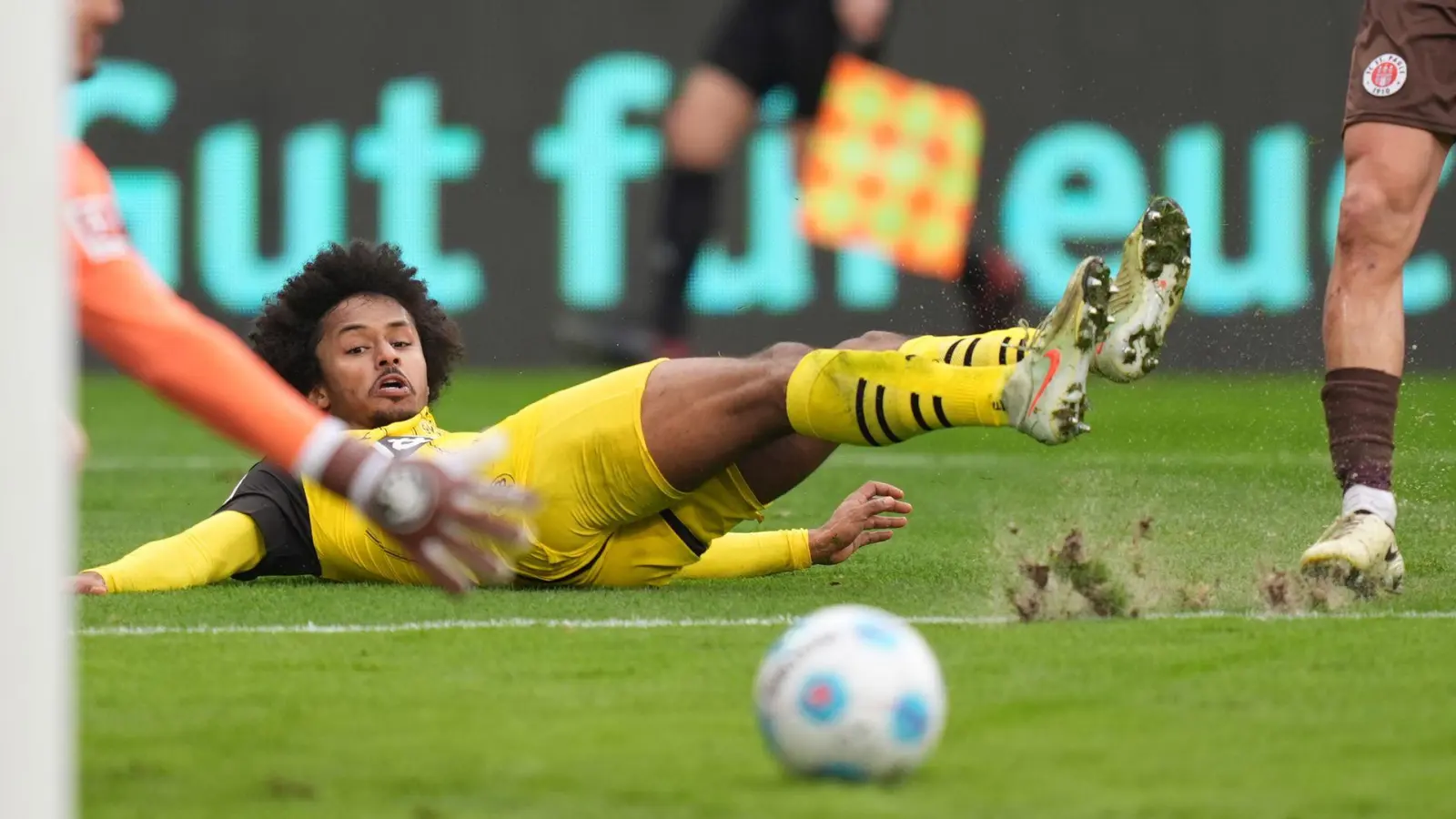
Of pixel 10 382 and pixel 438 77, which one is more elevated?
pixel 438 77

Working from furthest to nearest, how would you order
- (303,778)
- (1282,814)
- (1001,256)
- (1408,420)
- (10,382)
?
1. (1001,256)
2. (1408,420)
3. (303,778)
4. (1282,814)
5. (10,382)

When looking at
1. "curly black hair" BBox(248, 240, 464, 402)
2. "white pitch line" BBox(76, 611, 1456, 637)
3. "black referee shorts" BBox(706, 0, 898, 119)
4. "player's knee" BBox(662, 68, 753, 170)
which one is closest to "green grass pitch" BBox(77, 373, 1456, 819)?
"white pitch line" BBox(76, 611, 1456, 637)

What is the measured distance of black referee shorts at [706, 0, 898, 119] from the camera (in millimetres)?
11930

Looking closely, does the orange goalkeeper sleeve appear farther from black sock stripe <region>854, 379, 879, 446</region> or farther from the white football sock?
the white football sock

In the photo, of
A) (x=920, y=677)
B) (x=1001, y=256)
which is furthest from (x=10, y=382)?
(x=1001, y=256)

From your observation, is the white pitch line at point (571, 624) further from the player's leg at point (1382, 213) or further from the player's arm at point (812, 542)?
the player's arm at point (812, 542)

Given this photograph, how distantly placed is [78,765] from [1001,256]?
440 inches

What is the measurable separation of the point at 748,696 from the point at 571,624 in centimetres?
96

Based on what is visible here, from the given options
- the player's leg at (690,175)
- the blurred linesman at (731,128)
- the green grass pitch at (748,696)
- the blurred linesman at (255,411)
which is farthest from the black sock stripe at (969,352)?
the player's leg at (690,175)

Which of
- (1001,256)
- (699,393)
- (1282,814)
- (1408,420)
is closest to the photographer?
(1282,814)

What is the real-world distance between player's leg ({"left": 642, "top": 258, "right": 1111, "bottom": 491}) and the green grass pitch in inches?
15.7

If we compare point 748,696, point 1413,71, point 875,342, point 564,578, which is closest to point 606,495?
point 564,578

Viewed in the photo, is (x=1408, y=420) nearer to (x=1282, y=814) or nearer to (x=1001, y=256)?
(x=1001, y=256)

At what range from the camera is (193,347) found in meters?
3.22
